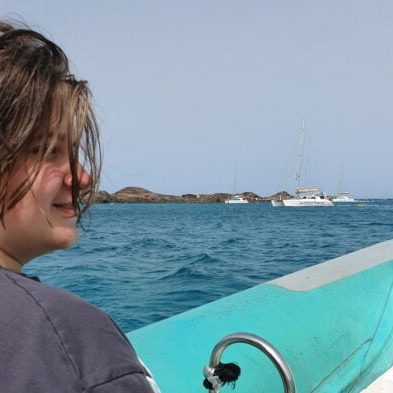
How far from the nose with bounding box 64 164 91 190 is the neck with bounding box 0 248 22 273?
5.0 inches

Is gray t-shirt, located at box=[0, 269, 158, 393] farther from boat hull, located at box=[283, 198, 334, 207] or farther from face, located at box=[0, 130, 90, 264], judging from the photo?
boat hull, located at box=[283, 198, 334, 207]

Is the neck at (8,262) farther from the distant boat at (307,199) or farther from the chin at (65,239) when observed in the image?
the distant boat at (307,199)

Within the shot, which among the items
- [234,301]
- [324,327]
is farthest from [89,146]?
[324,327]

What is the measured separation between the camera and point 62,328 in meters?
0.51

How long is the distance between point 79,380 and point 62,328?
57mm

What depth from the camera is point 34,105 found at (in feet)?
2.05

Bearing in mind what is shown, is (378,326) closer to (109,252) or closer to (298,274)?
(298,274)

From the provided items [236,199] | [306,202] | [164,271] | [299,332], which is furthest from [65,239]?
[236,199]

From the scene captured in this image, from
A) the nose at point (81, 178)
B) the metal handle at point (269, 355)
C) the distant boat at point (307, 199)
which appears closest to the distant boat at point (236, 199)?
the distant boat at point (307, 199)

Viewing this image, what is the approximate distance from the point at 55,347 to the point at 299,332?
6.17 feet

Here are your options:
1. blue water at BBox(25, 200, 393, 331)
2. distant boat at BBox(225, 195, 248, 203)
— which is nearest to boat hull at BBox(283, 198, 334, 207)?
distant boat at BBox(225, 195, 248, 203)

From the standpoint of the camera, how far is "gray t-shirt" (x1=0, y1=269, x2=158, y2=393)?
48 cm

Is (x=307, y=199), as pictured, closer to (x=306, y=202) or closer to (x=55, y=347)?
(x=306, y=202)

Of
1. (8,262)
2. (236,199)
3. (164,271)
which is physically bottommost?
(164,271)
